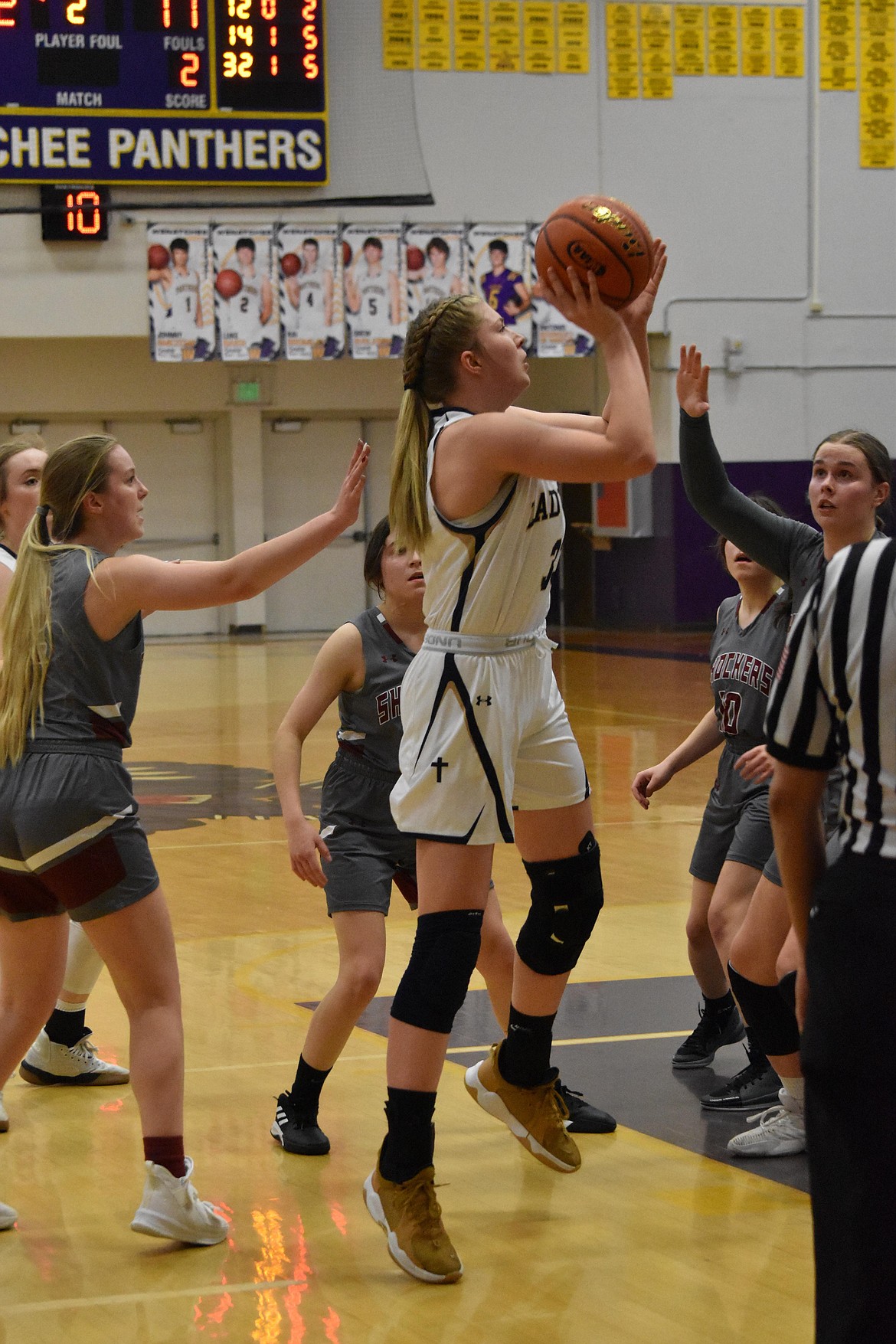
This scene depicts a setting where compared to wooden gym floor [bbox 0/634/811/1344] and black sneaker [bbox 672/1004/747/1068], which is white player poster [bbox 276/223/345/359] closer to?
wooden gym floor [bbox 0/634/811/1344]

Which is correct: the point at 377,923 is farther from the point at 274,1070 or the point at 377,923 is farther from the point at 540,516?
the point at 540,516

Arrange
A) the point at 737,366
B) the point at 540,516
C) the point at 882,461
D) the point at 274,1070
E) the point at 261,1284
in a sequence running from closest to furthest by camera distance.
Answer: the point at 261,1284
the point at 540,516
the point at 882,461
the point at 274,1070
the point at 737,366

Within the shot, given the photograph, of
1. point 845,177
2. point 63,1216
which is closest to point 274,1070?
point 63,1216

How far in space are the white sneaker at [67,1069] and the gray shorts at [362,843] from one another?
82cm

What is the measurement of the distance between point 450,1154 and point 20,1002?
1007 mm

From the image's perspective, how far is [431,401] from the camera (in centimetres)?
323

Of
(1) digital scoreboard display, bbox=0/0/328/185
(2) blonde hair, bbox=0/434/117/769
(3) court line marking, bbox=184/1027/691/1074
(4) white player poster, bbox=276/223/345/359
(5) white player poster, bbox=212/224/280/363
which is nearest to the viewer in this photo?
(2) blonde hair, bbox=0/434/117/769

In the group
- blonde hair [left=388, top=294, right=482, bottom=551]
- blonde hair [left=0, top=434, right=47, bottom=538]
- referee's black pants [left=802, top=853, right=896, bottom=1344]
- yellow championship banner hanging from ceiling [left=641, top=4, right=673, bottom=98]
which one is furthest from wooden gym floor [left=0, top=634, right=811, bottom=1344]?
yellow championship banner hanging from ceiling [left=641, top=4, right=673, bottom=98]

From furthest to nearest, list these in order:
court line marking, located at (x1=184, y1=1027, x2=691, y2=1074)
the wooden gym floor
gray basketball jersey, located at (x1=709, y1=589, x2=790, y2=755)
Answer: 1. court line marking, located at (x1=184, y1=1027, x2=691, y2=1074)
2. gray basketball jersey, located at (x1=709, y1=589, x2=790, y2=755)
3. the wooden gym floor

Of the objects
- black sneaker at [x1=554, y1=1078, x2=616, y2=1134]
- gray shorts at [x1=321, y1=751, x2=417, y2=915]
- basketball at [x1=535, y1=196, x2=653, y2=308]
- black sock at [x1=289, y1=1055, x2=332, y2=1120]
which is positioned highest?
basketball at [x1=535, y1=196, x2=653, y2=308]

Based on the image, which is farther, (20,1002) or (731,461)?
(731,461)

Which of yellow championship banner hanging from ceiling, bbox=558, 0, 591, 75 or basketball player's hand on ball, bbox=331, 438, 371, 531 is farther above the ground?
yellow championship banner hanging from ceiling, bbox=558, 0, 591, 75

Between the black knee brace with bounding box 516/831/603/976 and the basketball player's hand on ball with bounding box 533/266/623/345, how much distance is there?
→ 40.0 inches

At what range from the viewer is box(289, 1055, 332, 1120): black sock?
3658 mm
